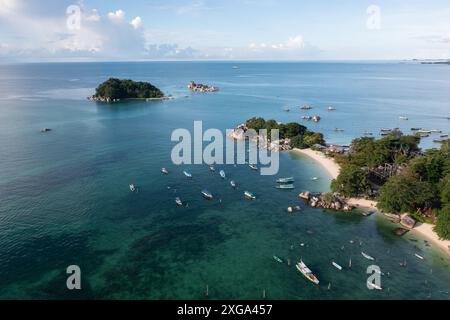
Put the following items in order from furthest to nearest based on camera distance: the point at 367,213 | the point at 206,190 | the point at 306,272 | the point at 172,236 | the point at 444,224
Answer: the point at 206,190, the point at 367,213, the point at 172,236, the point at 444,224, the point at 306,272

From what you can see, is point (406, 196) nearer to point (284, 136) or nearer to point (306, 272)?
point (306, 272)

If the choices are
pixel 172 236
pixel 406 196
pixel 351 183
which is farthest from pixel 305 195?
pixel 172 236

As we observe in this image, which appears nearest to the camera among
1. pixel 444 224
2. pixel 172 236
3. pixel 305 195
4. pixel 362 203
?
pixel 444 224

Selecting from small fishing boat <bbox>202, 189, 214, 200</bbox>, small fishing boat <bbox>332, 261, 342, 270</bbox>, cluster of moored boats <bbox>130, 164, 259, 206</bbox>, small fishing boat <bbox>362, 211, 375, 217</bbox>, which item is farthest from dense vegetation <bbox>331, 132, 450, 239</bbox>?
small fishing boat <bbox>202, 189, 214, 200</bbox>

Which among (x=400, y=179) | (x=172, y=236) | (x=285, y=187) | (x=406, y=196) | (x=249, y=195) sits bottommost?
(x=172, y=236)

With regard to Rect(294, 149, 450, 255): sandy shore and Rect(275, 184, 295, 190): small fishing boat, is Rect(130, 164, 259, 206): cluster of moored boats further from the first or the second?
Rect(294, 149, 450, 255): sandy shore

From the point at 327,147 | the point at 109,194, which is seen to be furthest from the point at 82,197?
the point at 327,147

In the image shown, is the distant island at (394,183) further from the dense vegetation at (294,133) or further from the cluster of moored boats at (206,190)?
the dense vegetation at (294,133)
